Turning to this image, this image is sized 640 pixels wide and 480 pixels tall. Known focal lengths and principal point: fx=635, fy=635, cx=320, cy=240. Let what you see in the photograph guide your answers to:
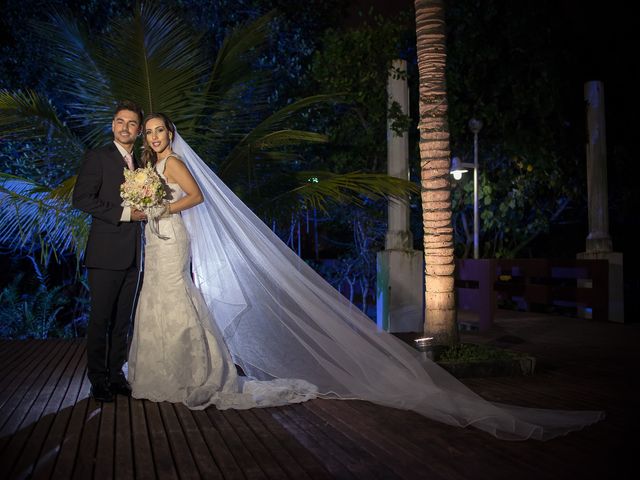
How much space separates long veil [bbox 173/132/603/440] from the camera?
5078mm

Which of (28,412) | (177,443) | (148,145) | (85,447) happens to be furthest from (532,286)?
(85,447)

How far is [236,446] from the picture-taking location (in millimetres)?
3828

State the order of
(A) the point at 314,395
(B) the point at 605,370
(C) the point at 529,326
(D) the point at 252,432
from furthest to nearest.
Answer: (C) the point at 529,326, (B) the point at 605,370, (A) the point at 314,395, (D) the point at 252,432

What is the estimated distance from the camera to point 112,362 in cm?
524

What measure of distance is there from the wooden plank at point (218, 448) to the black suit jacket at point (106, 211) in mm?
1395

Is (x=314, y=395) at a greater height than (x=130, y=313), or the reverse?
(x=130, y=313)

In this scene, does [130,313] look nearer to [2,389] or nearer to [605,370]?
[2,389]

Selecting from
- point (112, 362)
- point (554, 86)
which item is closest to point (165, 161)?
point (112, 362)

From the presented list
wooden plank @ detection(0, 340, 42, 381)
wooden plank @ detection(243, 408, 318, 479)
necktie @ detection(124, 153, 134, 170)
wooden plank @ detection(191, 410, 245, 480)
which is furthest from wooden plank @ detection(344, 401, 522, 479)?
wooden plank @ detection(0, 340, 42, 381)

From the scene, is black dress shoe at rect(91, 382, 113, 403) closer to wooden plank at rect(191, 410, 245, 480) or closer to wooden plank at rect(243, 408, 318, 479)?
wooden plank at rect(191, 410, 245, 480)

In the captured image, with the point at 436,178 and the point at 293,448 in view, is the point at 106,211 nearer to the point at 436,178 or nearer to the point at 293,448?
the point at 293,448

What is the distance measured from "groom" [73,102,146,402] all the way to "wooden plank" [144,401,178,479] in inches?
19.5

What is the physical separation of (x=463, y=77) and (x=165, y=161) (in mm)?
7310

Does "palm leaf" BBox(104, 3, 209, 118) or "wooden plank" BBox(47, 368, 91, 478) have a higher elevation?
"palm leaf" BBox(104, 3, 209, 118)
